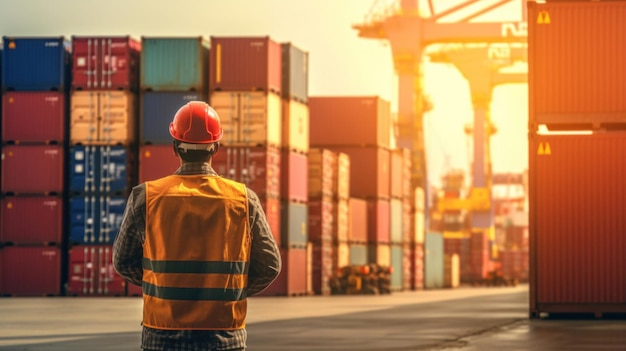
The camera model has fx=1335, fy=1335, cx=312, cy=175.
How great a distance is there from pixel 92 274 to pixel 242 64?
7131mm

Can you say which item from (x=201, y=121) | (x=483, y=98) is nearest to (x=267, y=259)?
(x=201, y=121)

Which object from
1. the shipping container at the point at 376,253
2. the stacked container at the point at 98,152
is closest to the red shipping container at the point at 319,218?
the shipping container at the point at 376,253

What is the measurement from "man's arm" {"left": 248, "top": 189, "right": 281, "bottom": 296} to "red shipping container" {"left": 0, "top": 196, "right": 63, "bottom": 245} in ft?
107

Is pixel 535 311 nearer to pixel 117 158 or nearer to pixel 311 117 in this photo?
pixel 117 158

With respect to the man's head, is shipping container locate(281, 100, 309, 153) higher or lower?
higher

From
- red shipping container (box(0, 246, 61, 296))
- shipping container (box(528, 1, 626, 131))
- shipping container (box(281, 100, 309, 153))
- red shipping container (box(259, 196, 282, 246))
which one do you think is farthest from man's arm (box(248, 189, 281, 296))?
shipping container (box(281, 100, 309, 153))

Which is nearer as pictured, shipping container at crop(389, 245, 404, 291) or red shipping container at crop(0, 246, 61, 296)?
red shipping container at crop(0, 246, 61, 296)

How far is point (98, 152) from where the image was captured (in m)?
37.2

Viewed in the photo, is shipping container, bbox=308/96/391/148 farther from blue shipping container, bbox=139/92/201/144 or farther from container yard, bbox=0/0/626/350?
blue shipping container, bbox=139/92/201/144

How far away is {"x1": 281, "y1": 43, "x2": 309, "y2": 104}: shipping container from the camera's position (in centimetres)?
3862

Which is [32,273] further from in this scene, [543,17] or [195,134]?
[195,134]

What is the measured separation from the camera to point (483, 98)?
3364 inches

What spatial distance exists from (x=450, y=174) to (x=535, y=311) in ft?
335

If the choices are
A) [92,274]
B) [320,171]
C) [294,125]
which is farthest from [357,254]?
[92,274]
